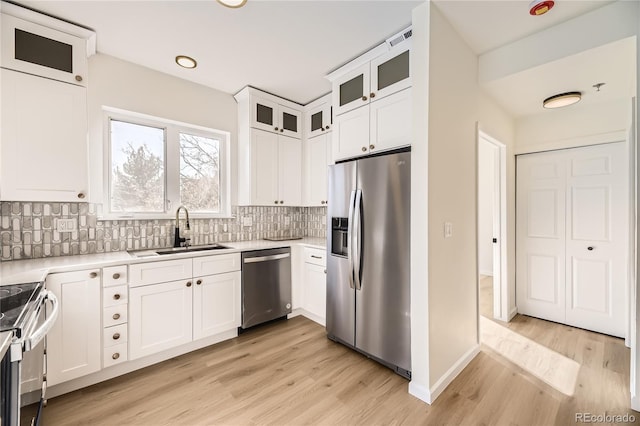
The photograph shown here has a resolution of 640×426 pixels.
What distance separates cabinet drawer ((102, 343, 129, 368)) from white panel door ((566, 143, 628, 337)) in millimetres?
4347

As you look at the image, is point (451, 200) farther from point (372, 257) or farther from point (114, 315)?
point (114, 315)

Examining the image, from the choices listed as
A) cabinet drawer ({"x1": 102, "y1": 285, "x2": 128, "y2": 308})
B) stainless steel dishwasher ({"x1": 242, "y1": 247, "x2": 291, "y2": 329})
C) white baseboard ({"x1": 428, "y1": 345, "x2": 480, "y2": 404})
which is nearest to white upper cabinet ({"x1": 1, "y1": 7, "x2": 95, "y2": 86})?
cabinet drawer ({"x1": 102, "y1": 285, "x2": 128, "y2": 308})

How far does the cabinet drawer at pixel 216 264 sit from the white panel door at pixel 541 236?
10.9ft

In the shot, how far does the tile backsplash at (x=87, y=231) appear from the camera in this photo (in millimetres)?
2002

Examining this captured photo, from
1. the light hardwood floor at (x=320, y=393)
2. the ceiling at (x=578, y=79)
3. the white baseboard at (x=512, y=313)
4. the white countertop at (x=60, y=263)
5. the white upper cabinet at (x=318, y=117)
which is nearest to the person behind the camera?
the white countertop at (x=60, y=263)

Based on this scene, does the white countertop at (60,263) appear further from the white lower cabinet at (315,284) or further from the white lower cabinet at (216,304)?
the white lower cabinet at (315,284)

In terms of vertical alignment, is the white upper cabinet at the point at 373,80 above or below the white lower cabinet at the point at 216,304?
above

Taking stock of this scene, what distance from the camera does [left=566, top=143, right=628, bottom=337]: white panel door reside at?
2619mm

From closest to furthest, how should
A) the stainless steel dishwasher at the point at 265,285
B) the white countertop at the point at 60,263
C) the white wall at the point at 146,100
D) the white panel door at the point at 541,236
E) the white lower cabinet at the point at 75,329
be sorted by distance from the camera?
1. the white countertop at the point at 60,263
2. the white lower cabinet at the point at 75,329
3. the white wall at the point at 146,100
4. the stainless steel dishwasher at the point at 265,285
5. the white panel door at the point at 541,236

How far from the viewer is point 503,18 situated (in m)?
1.87

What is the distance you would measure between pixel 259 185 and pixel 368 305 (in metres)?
1.87

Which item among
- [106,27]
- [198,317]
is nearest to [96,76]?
[106,27]

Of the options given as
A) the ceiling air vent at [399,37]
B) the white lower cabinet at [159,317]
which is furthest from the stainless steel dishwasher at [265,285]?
the ceiling air vent at [399,37]

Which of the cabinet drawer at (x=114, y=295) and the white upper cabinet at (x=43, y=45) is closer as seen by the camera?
the white upper cabinet at (x=43, y=45)
